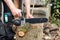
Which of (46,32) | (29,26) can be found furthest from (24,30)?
(46,32)

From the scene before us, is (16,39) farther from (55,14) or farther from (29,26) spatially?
(55,14)

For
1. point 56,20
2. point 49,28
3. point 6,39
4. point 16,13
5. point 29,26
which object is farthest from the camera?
point 56,20

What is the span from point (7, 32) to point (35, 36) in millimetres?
747

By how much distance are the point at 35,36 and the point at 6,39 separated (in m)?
0.78

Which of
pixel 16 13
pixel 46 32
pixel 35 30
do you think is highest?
pixel 16 13

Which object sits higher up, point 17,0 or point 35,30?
point 17,0

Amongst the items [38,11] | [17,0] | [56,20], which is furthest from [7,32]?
[56,20]

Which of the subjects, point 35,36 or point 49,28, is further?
point 49,28

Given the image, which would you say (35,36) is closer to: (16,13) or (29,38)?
(29,38)

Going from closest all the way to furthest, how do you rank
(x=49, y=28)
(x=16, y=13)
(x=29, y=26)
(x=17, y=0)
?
(x=16, y=13) → (x=29, y=26) → (x=17, y=0) → (x=49, y=28)

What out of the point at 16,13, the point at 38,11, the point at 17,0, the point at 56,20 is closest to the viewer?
the point at 16,13

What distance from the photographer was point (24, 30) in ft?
10.8

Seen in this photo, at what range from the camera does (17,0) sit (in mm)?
3719

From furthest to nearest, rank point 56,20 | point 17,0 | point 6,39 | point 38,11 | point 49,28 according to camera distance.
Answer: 1. point 56,20
2. point 49,28
3. point 38,11
4. point 17,0
5. point 6,39
